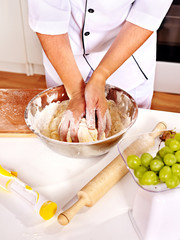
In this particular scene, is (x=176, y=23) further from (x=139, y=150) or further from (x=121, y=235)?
(x=121, y=235)

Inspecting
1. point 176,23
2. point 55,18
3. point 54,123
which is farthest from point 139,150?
point 176,23

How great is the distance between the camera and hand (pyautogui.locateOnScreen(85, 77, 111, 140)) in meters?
0.78

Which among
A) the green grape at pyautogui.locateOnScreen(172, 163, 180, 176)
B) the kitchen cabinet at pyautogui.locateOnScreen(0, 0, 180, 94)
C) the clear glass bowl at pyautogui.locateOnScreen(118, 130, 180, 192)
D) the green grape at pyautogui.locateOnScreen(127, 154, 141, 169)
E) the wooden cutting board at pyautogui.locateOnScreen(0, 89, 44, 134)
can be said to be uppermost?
the green grape at pyautogui.locateOnScreen(172, 163, 180, 176)

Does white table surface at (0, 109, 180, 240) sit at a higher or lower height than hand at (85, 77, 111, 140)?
lower

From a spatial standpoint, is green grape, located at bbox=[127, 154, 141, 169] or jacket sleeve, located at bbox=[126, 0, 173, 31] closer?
green grape, located at bbox=[127, 154, 141, 169]

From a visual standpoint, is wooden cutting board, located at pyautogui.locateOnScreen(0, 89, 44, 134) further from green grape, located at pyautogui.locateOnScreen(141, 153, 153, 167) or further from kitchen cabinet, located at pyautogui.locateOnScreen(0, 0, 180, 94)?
kitchen cabinet, located at pyautogui.locateOnScreen(0, 0, 180, 94)

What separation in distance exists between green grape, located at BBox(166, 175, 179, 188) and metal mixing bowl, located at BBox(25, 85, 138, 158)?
8.5 inches

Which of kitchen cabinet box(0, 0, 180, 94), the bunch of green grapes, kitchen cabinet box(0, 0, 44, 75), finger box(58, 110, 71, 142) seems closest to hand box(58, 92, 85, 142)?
finger box(58, 110, 71, 142)

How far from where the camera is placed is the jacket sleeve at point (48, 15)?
2.87 ft

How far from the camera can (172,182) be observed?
0.49 m

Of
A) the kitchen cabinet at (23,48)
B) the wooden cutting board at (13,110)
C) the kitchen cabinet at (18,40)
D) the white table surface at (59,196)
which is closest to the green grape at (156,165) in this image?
the white table surface at (59,196)

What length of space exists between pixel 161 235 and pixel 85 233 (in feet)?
0.51

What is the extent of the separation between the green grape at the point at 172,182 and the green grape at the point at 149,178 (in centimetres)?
2

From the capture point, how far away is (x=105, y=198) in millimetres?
660
